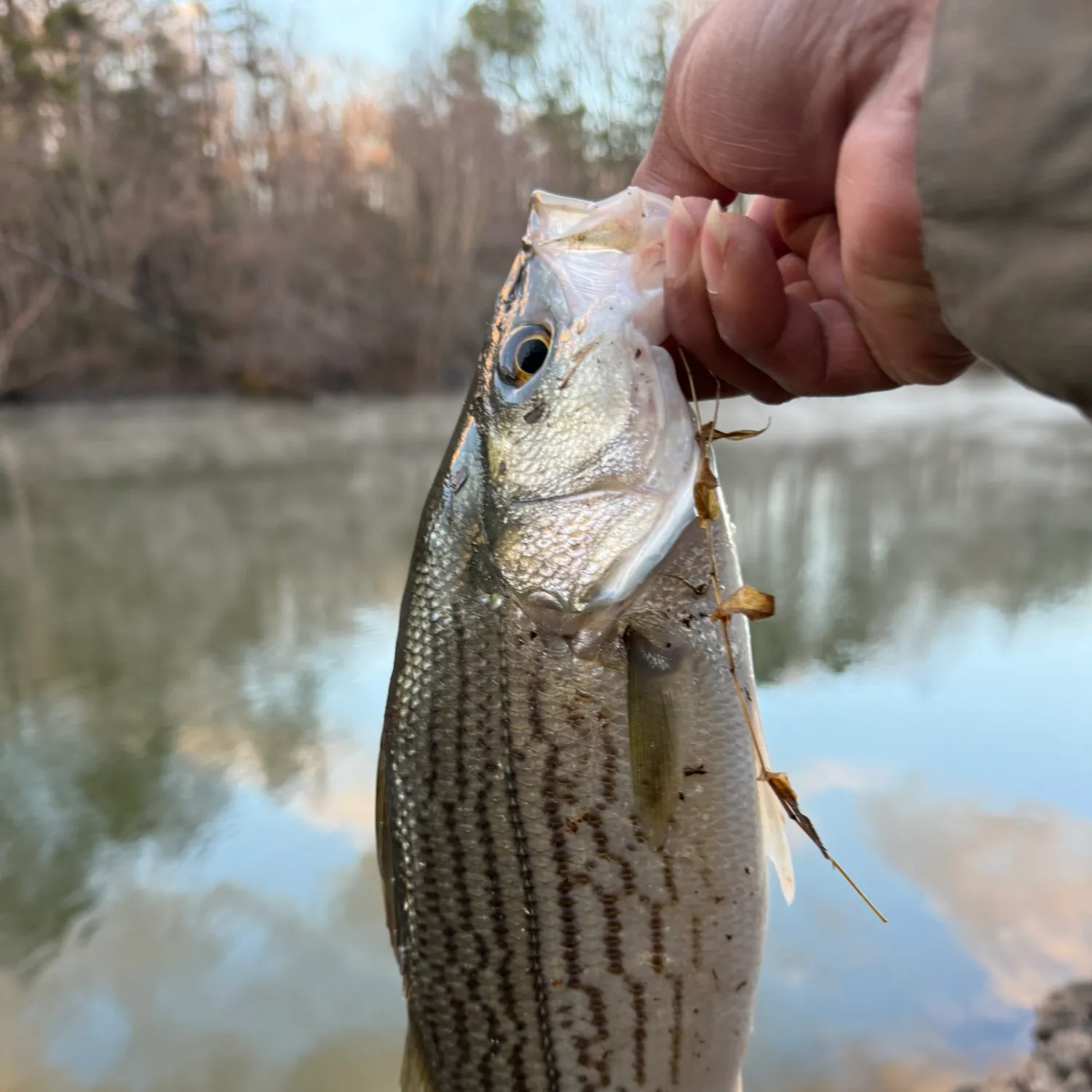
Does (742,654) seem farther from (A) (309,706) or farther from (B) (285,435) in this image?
(B) (285,435)

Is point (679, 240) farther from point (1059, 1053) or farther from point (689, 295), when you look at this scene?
point (1059, 1053)

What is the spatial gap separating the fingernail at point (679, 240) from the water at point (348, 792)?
223 centimetres

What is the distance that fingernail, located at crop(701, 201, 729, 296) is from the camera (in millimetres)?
948

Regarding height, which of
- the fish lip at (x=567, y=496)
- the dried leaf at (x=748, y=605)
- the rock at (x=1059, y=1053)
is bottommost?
the rock at (x=1059, y=1053)

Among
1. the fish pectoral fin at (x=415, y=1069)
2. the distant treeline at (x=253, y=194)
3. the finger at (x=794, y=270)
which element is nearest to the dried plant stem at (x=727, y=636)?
the finger at (x=794, y=270)

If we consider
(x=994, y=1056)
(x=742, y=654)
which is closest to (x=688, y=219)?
(x=742, y=654)

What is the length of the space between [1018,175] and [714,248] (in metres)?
0.34

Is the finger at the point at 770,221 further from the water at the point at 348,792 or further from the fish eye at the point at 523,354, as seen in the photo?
the water at the point at 348,792

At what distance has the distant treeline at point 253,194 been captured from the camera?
15.6m

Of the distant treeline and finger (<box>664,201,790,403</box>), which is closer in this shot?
finger (<box>664,201,790,403</box>)

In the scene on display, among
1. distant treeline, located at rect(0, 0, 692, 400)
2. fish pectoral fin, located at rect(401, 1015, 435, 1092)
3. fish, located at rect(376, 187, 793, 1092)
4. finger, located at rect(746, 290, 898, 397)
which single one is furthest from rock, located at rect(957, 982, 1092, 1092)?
distant treeline, located at rect(0, 0, 692, 400)

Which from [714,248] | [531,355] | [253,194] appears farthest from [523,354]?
[253,194]

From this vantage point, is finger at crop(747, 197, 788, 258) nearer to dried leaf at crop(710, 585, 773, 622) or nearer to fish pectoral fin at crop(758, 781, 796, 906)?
dried leaf at crop(710, 585, 773, 622)

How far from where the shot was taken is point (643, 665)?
98cm
